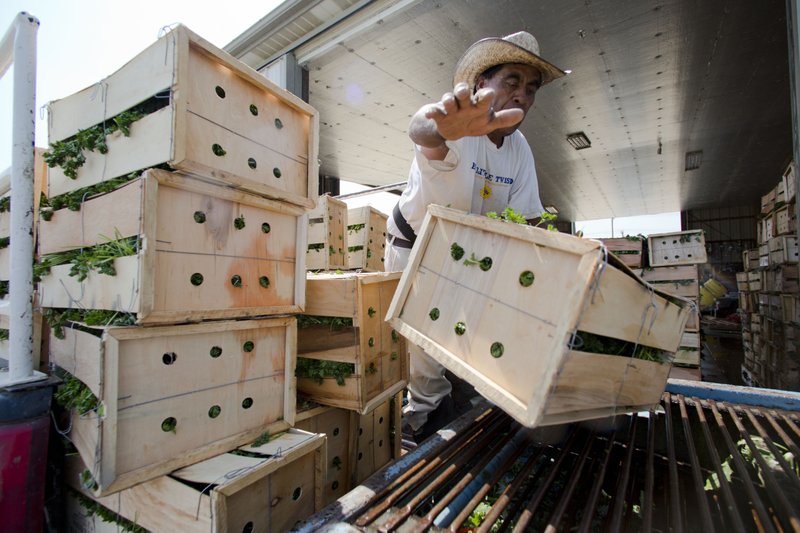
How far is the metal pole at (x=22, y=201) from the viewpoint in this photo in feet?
6.35

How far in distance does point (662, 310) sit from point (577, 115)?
6351 millimetres

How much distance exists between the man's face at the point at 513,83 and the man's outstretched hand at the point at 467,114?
96 cm

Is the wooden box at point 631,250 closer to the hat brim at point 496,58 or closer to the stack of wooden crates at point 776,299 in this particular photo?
the stack of wooden crates at point 776,299

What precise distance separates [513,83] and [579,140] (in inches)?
255

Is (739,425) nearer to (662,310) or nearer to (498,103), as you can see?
(662,310)

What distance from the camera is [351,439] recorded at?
2.78 meters

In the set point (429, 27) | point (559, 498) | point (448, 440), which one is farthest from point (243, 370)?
point (429, 27)

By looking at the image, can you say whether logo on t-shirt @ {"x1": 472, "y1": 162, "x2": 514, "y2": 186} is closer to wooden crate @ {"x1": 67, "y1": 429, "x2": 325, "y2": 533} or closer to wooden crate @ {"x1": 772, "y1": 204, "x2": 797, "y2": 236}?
wooden crate @ {"x1": 67, "y1": 429, "x2": 325, "y2": 533}

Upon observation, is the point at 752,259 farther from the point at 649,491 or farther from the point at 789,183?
the point at 649,491

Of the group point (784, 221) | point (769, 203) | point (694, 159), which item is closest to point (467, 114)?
point (784, 221)

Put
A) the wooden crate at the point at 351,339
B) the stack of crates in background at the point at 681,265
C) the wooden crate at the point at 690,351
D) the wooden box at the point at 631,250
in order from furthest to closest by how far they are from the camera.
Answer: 1. the wooden box at the point at 631,250
2. the stack of crates in background at the point at 681,265
3. the wooden crate at the point at 690,351
4. the wooden crate at the point at 351,339

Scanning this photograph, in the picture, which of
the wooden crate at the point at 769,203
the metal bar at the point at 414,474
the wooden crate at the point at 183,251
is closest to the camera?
the metal bar at the point at 414,474

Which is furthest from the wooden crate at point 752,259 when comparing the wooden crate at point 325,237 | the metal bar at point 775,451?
the wooden crate at point 325,237

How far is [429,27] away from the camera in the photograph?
4488 millimetres
